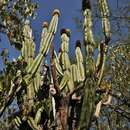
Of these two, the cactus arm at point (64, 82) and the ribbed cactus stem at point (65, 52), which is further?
the ribbed cactus stem at point (65, 52)

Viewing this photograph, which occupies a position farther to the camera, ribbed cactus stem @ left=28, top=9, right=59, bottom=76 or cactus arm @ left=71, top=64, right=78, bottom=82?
cactus arm @ left=71, top=64, right=78, bottom=82

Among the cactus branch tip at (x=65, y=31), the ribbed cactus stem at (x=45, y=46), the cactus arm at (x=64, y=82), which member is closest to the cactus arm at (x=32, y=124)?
the cactus arm at (x=64, y=82)

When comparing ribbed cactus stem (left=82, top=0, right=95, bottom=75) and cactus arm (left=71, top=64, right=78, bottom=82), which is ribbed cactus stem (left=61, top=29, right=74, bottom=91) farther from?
ribbed cactus stem (left=82, top=0, right=95, bottom=75)

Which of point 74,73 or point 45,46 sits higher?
point 45,46

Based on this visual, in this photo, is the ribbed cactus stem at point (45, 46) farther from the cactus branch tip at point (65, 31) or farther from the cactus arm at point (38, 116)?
the cactus arm at point (38, 116)

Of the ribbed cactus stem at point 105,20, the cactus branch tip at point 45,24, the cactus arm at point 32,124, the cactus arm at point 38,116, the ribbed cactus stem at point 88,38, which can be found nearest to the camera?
the ribbed cactus stem at point 88,38

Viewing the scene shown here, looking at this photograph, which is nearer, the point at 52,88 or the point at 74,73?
the point at 52,88

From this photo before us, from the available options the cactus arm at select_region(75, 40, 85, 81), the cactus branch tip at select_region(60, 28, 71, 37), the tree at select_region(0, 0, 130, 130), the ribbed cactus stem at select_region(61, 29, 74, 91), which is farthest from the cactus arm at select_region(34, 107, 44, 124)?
the cactus branch tip at select_region(60, 28, 71, 37)

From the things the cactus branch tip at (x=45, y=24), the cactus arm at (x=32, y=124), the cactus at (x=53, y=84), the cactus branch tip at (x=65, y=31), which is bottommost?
the cactus arm at (x=32, y=124)

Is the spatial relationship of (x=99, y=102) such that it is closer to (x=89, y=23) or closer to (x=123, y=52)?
(x=89, y=23)

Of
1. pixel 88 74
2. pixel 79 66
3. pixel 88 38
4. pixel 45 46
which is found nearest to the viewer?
pixel 88 74

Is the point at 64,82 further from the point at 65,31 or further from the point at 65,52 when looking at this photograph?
the point at 65,31

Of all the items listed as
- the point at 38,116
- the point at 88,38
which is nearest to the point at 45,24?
the point at 38,116

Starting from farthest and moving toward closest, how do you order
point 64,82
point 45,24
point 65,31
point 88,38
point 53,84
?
point 45,24 < point 65,31 < point 64,82 < point 53,84 < point 88,38
